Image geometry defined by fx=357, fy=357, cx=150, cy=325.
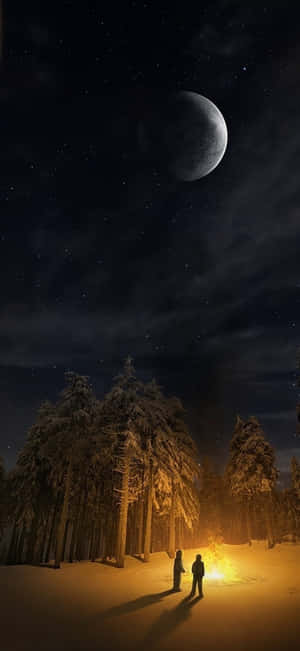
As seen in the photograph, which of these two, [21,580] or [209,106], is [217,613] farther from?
[209,106]

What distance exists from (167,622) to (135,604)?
2.47 m

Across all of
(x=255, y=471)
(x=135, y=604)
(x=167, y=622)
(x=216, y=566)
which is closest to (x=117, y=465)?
(x=216, y=566)

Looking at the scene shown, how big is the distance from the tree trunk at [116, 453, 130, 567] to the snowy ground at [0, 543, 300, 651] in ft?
7.96

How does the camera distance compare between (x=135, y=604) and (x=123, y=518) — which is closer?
(x=135, y=604)

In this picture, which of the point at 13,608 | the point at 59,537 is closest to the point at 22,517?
the point at 59,537

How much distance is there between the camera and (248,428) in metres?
36.3

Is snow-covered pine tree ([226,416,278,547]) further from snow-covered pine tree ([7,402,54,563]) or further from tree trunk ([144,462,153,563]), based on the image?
snow-covered pine tree ([7,402,54,563])

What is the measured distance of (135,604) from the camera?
1204 centimetres

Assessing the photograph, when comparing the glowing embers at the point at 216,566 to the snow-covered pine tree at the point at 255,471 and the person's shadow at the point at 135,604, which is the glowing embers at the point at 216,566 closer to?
the person's shadow at the point at 135,604

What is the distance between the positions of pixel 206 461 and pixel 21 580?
149ft

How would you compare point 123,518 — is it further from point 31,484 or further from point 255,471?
point 255,471

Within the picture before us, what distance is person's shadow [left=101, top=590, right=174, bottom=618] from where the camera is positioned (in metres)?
11.0

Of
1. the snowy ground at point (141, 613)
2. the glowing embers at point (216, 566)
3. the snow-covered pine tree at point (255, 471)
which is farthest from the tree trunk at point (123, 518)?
the snow-covered pine tree at point (255, 471)

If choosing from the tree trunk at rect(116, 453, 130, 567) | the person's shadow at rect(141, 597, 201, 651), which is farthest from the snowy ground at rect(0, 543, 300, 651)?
the tree trunk at rect(116, 453, 130, 567)
